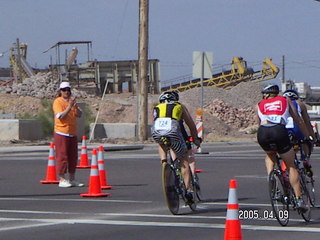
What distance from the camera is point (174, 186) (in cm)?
1203

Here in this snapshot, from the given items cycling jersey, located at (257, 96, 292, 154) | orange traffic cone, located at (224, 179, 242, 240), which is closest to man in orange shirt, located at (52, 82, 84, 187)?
cycling jersey, located at (257, 96, 292, 154)

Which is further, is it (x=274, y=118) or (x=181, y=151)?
(x=181, y=151)

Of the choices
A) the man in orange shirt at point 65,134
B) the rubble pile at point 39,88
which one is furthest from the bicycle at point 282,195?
the rubble pile at point 39,88

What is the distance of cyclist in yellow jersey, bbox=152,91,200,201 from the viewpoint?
40.2 ft

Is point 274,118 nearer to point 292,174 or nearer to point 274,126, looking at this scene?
point 274,126

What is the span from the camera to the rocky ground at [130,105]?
157 ft

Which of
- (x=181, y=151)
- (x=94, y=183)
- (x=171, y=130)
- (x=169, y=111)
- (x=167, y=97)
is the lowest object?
(x=94, y=183)

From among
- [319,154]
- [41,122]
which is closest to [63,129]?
[319,154]

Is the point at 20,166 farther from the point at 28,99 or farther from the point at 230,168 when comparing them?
the point at 28,99

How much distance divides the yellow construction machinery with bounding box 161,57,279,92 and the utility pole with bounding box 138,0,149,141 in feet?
134

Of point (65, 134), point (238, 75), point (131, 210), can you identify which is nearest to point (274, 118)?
point (131, 210)

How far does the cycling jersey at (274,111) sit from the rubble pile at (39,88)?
45.9m

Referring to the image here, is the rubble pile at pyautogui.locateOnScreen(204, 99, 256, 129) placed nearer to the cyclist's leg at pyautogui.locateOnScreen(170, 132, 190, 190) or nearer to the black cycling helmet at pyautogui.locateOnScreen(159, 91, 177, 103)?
the black cycling helmet at pyautogui.locateOnScreen(159, 91, 177, 103)

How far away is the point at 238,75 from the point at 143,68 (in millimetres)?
43094
